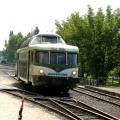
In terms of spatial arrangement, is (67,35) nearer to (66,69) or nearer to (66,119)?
(66,69)

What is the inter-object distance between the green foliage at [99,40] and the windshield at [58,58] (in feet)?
54.9

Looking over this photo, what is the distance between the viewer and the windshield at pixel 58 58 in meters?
23.1

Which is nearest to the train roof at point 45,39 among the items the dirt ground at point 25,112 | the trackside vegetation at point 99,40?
the dirt ground at point 25,112

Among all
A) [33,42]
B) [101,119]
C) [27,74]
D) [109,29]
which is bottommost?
[101,119]

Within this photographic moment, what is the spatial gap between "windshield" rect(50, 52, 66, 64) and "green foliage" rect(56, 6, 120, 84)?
659 inches

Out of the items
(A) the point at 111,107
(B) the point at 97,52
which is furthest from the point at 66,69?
(B) the point at 97,52

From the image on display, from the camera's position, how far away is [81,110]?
56.0 ft

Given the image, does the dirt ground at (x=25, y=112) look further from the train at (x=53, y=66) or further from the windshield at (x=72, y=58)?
the windshield at (x=72, y=58)

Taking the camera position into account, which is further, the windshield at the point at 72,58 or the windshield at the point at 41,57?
the windshield at the point at 72,58

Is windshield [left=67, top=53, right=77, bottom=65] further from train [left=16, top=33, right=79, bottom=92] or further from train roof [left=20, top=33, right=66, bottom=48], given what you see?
train roof [left=20, top=33, right=66, bottom=48]

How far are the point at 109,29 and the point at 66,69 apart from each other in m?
18.0

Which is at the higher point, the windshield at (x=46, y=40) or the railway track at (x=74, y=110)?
the windshield at (x=46, y=40)

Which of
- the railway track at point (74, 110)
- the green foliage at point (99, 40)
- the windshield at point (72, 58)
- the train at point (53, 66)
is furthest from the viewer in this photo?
the green foliage at point (99, 40)

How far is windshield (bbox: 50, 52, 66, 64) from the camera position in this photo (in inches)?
909
